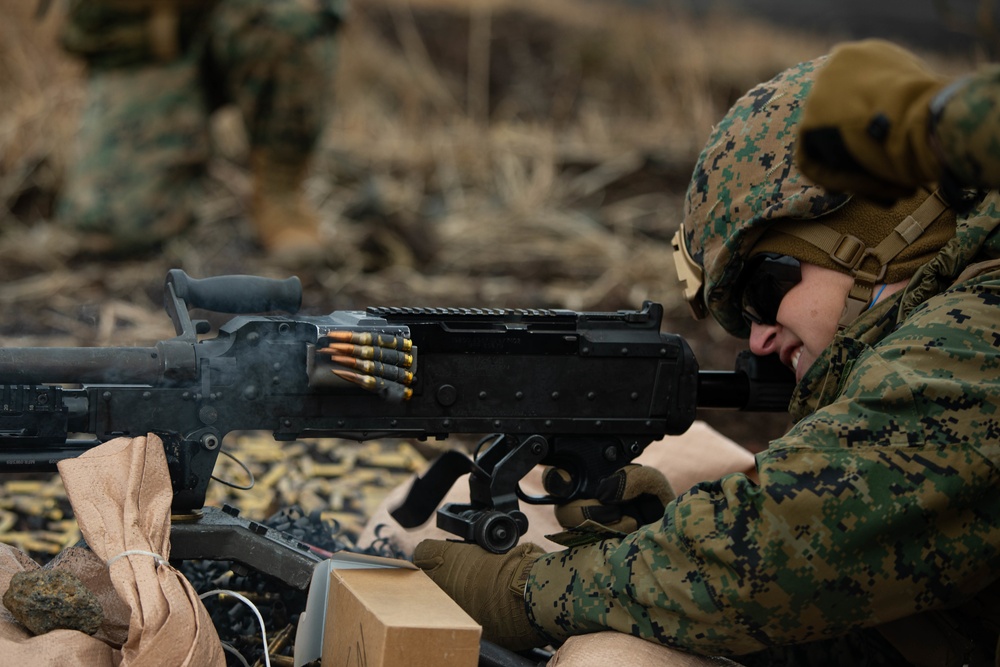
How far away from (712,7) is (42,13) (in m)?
9.65

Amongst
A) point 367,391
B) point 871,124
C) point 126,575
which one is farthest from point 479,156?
point 871,124

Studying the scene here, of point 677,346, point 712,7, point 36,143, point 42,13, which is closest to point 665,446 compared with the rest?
point 677,346

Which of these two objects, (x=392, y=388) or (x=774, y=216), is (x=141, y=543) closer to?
(x=392, y=388)

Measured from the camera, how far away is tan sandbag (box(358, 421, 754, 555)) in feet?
12.7

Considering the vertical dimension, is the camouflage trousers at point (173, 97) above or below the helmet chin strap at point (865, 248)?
below

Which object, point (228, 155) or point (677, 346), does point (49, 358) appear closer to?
point (677, 346)

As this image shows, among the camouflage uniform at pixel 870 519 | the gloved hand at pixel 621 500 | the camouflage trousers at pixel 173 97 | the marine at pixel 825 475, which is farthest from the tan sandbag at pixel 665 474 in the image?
the camouflage trousers at pixel 173 97

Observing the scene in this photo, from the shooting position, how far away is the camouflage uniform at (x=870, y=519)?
7.76 feet

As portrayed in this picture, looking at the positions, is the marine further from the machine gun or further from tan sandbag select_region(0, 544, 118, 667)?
tan sandbag select_region(0, 544, 118, 667)

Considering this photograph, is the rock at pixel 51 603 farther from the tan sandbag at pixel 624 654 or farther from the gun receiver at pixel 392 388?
the tan sandbag at pixel 624 654

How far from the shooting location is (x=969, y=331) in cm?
245

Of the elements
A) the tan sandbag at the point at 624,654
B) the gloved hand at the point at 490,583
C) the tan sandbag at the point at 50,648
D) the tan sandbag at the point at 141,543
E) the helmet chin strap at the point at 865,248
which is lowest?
the gloved hand at the point at 490,583

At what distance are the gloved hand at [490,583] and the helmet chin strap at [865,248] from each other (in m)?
0.96

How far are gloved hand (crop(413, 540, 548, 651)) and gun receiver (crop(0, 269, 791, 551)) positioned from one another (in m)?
0.05
